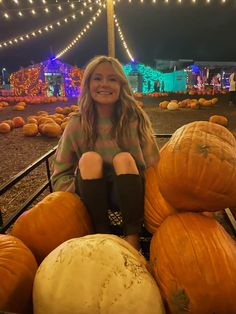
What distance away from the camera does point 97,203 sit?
143 centimetres

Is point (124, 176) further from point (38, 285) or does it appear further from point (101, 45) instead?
point (101, 45)

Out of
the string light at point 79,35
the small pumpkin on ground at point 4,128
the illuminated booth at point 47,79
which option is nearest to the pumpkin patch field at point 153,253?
the small pumpkin on ground at point 4,128

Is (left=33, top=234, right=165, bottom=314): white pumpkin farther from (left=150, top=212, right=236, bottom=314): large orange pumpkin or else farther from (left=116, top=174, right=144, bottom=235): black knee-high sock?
(left=116, top=174, right=144, bottom=235): black knee-high sock

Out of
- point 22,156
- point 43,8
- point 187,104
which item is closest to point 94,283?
point 22,156

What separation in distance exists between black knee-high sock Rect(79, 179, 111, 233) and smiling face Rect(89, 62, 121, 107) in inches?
25.2

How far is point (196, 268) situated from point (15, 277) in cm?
61

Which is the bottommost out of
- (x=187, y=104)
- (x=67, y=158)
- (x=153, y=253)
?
(x=187, y=104)

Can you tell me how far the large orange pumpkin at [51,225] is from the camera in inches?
49.7

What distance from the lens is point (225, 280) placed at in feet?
2.99

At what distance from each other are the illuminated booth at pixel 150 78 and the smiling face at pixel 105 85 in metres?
19.5

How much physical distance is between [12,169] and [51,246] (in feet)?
8.19

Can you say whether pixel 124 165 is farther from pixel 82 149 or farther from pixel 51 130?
pixel 51 130

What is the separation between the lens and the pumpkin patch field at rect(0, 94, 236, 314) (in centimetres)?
85

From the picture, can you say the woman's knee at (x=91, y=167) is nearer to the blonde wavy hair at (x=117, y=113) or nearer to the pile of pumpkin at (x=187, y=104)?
the blonde wavy hair at (x=117, y=113)
